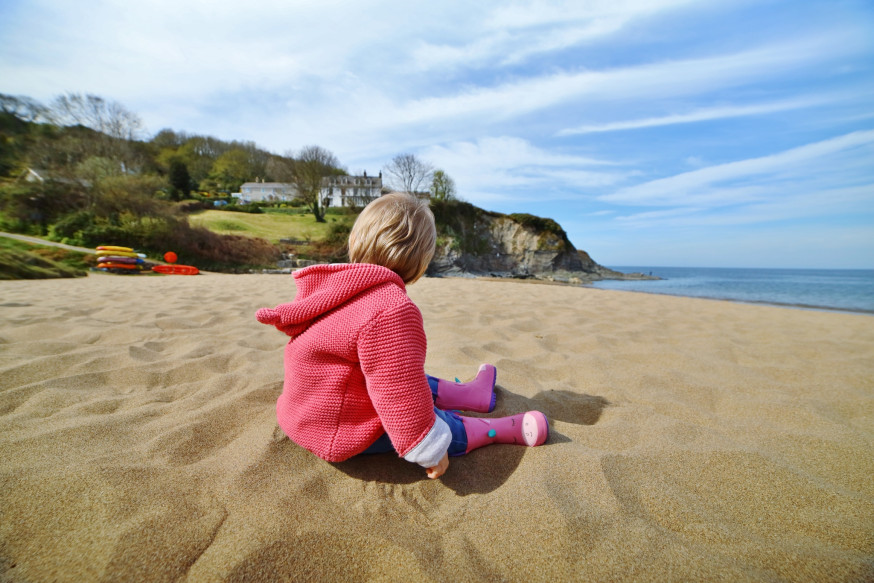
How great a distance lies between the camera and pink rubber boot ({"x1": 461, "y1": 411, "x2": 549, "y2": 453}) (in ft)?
5.25

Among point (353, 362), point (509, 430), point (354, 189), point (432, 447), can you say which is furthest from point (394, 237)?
point (354, 189)

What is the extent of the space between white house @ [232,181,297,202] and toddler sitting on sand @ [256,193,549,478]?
155 ft

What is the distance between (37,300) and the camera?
4309mm

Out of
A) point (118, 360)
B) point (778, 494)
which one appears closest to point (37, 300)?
point (118, 360)

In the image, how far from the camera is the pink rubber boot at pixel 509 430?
160 centimetres

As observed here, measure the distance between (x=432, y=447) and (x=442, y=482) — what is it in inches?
9.7

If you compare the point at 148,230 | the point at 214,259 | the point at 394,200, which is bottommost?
the point at 214,259

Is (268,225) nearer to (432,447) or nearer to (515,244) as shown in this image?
(515,244)

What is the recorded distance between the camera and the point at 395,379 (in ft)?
4.19

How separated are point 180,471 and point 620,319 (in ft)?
15.6

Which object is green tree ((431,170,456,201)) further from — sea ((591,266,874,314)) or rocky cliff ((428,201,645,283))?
sea ((591,266,874,314))

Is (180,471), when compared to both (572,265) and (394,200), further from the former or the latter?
(572,265)

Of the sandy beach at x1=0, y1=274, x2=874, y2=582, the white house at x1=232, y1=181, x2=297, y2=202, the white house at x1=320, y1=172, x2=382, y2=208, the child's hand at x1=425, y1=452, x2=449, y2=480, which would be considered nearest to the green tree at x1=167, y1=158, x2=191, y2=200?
the white house at x1=232, y1=181, x2=297, y2=202

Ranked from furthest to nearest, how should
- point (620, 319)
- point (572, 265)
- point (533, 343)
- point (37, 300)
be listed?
point (572, 265), point (620, 319), point (37, 300), point (533, 343)
